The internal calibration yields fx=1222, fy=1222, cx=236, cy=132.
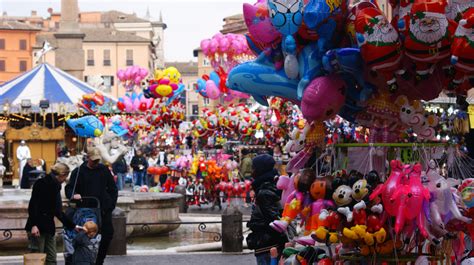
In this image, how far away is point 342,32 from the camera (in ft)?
37.6

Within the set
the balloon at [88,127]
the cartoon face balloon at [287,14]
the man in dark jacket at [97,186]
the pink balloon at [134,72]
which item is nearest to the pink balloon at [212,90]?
the balloon at [88,127]

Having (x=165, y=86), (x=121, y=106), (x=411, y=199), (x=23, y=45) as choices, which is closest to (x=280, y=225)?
(x=411, y=199)

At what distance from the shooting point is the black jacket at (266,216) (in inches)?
492

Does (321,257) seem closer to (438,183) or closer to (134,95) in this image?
(438,183)

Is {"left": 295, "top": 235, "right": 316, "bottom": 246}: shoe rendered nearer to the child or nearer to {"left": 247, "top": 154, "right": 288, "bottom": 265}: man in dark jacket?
{"left": 247, "top": 154, "right": 288, "bottom": 265}: man in dark jacket

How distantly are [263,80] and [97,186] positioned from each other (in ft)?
10.9

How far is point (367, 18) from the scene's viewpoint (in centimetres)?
1086

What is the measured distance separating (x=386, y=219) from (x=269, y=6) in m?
2.30

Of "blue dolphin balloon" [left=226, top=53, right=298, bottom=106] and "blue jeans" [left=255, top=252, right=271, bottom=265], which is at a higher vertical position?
"blue dolphin balloon" [left=226, top=53, right=298, bottom=106]

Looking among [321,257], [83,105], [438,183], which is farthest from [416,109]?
[83,105]

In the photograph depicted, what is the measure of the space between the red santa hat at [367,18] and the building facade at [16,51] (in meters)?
114

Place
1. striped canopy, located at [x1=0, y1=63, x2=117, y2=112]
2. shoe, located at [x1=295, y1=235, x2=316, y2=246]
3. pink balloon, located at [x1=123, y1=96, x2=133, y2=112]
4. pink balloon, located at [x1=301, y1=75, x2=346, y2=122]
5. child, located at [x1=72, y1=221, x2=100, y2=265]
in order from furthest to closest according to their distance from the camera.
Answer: pink balloon, located at [x1=123, y1=96, x2=133, y2=112]
striped canopy, located at [x1=0, y1=63, x2=117, y2=112]
child, located at [x1=72, y1=221, x2=100, y2=265]
shoe, located at [x1=295, y1=235, x2=316, y2=246]
pink balloon, located at [x1=301, y1=75, x2=346, y2=122]

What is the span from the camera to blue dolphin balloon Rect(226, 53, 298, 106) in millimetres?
11773

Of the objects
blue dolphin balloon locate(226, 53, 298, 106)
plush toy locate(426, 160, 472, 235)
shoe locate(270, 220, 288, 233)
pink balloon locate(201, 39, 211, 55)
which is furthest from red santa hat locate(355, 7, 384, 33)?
Answer: pink balloon locate(201, 39, 211, 55)
